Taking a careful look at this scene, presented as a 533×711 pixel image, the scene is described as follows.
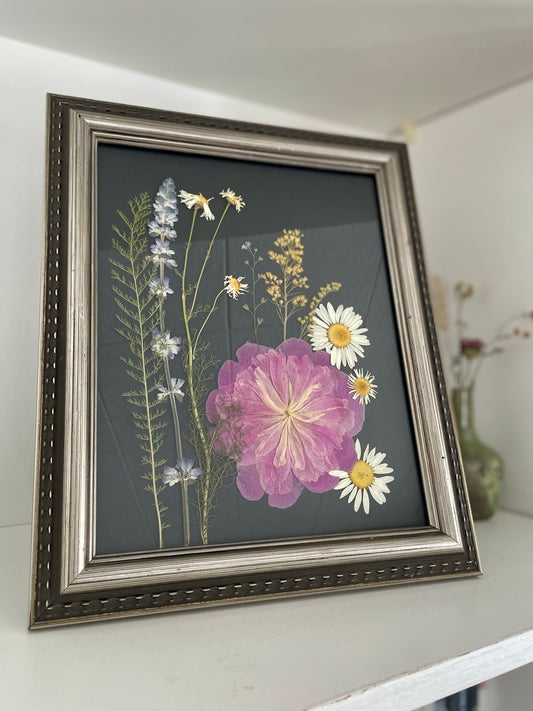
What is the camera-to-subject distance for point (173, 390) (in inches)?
28.5

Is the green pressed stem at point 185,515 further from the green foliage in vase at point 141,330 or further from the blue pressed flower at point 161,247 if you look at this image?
the blue pressed flower at point 161,247

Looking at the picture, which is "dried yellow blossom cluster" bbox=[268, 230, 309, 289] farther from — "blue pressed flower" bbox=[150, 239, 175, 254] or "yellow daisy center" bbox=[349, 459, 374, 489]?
"yellow daisy center" bbox=[349, 459, 374, 489]

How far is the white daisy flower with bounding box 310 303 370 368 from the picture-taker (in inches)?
31.6

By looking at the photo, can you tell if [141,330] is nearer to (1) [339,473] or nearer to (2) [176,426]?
(2) [176,426]

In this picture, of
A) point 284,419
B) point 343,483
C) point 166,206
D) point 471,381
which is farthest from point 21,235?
point 471,381

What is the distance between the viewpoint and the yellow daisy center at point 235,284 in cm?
78

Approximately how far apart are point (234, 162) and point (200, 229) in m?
0.13

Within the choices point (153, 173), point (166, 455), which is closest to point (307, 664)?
point (166, 455)

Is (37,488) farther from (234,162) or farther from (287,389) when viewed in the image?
(234,162)

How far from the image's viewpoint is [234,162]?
2.76ft

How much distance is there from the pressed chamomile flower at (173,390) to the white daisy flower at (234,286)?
0.14m

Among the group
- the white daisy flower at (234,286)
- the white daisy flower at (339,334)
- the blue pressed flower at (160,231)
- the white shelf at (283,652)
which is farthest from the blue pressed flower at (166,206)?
the white shelf at (283,652)

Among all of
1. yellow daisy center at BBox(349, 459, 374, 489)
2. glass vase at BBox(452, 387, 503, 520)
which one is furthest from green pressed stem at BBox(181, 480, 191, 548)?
glass vase at BBox(452, 387, 503, 520)

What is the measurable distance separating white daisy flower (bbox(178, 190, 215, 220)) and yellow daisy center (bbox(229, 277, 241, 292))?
0.09 metres
